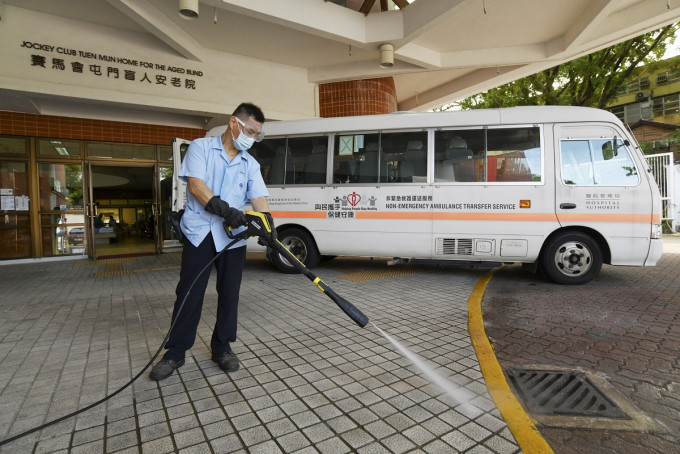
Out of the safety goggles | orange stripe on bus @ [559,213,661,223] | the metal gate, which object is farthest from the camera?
the metal gate

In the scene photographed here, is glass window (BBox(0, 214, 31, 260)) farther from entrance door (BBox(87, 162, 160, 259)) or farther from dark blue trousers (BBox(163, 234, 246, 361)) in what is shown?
dark blue trousers (BBox(163, 234, 246, 361))

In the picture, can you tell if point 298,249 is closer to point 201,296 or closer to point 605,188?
point 201,296

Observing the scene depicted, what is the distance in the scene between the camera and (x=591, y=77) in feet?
47.3

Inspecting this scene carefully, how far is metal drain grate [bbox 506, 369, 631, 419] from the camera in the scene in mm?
2287

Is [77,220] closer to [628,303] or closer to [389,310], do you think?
[389,310]

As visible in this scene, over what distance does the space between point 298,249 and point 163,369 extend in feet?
14.3

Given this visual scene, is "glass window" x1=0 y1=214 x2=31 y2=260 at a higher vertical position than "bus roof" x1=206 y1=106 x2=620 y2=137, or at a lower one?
lower

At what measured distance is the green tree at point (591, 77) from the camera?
13.5 m

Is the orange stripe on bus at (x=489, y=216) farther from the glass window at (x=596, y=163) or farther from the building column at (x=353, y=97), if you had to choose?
the building column at (x=353, y=97)

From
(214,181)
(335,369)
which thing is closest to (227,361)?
(335,369)

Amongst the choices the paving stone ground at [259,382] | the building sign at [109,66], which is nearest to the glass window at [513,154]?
the paving stone ground at [259,382]

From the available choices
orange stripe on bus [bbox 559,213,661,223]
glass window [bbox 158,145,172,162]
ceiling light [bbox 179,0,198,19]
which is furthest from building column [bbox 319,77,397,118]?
orange stripe on bus [bbox 559,213,661,223]

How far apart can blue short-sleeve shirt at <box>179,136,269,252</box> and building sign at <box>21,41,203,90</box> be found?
21.6 ft

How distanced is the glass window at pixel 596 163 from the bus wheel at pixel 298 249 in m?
4.27
